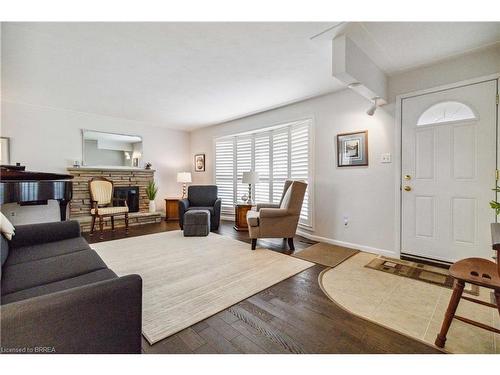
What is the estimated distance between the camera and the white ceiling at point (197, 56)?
1.98 metres

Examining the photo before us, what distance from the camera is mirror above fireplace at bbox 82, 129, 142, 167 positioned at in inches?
185

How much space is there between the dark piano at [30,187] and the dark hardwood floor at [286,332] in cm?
211

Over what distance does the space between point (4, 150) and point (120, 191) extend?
6.26 feet

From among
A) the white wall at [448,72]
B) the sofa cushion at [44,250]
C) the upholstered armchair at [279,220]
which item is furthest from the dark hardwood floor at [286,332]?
the white wall at [448,72]

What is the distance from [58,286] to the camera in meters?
1.21

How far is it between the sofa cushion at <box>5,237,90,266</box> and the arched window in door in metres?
3.80

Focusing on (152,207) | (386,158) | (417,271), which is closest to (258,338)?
(417,271)

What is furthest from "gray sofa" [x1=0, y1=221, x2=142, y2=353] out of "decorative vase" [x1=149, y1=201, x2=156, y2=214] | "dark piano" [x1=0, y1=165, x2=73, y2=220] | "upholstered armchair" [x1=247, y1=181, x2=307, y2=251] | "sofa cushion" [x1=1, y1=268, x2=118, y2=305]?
"decorative vase" [x1=149, y1=201, x2=156, y2=214]

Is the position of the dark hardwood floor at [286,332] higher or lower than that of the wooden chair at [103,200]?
lower

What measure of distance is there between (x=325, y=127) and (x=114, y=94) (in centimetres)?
340

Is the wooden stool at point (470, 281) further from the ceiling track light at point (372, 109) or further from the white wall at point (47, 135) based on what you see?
the white wall at point (47, 135)

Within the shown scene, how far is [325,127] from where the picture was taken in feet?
11.5
